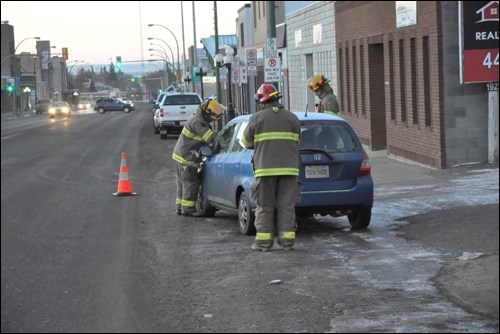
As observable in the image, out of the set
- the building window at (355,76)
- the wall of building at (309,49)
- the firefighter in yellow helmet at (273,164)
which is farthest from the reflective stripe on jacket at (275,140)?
the wall of building at (309,49)

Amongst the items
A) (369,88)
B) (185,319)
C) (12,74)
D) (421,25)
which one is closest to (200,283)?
(185,319)

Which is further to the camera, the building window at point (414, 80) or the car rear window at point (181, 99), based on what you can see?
the car rear window at point (181, 99)

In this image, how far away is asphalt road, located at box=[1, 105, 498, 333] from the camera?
3.70 m

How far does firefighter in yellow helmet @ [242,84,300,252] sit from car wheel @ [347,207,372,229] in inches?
58.6

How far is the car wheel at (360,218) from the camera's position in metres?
10.3

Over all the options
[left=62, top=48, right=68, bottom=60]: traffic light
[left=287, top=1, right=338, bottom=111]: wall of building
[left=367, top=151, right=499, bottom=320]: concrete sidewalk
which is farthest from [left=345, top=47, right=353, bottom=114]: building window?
[left=62, top=48, right=68, bottom=60]: traffic light

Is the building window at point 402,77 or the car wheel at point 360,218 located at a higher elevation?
the building window at point 402,77

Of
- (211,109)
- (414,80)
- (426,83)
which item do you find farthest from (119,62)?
(414,80)

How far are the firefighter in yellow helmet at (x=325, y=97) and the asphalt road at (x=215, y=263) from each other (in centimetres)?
155

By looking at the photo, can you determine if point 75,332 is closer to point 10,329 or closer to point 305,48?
point 10,329

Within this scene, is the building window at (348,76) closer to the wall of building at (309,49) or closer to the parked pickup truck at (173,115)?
the wall of building at (309,49)

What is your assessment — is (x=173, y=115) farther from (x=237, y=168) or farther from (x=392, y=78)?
(x=237, y=168)

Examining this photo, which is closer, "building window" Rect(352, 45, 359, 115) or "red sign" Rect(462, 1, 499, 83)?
"red sign" Rect(462, 1, 499, 83)

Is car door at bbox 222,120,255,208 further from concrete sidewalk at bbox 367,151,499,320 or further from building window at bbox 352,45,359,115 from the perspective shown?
building window at bbox 352,45,359,115
